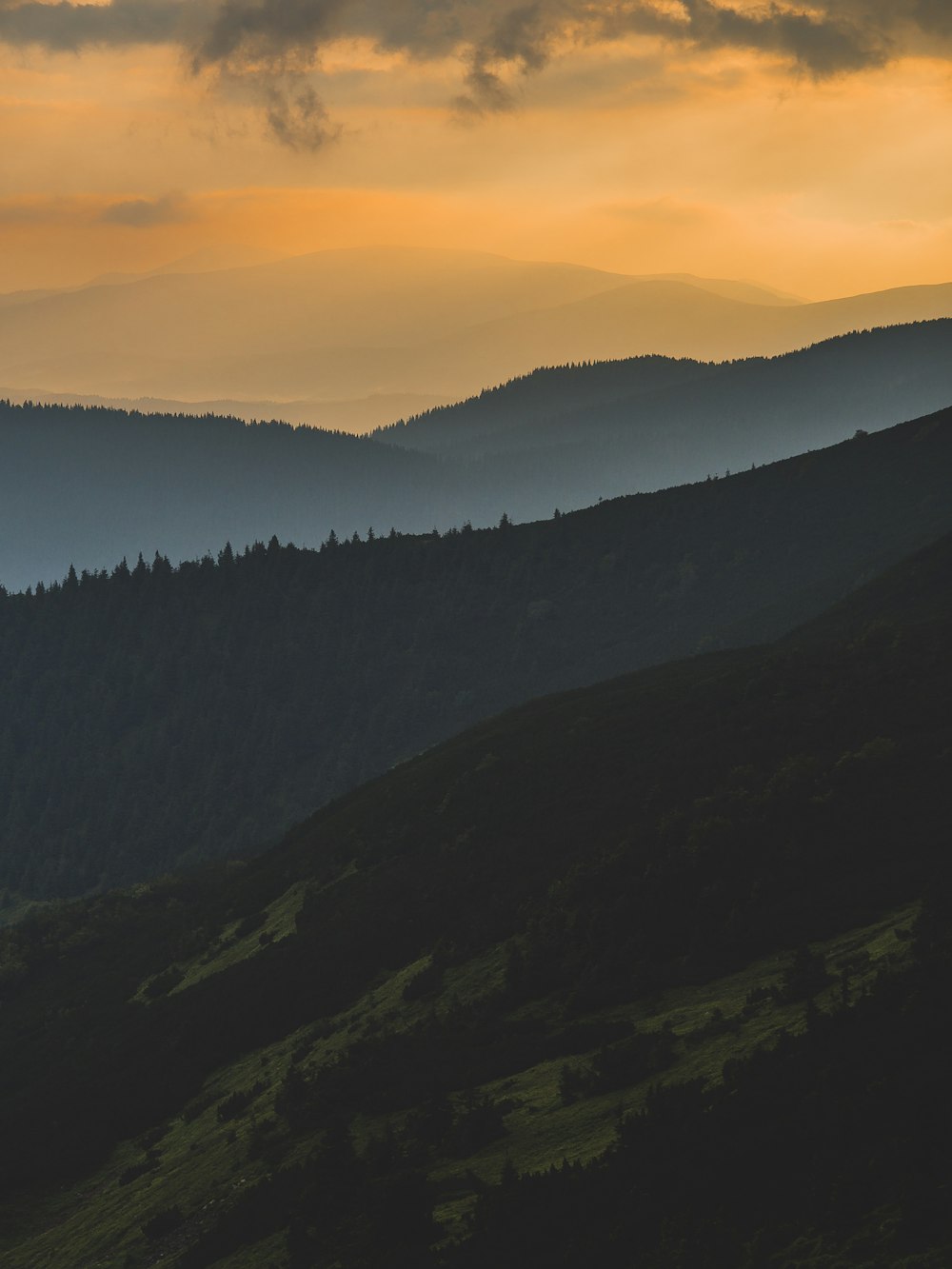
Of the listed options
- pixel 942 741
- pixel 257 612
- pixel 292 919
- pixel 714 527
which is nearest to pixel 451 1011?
pixel 942 741

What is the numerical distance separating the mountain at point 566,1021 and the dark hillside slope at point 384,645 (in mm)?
70876

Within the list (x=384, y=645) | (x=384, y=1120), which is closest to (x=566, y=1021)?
(x=384, y=1120)

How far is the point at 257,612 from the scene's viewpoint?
191 m

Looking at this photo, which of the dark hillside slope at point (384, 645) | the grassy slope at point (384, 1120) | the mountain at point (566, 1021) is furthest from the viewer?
the dark hillside slope at point (384, 645)

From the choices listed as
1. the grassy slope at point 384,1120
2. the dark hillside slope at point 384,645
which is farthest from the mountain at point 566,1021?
the dark hillside slope at point 384,645

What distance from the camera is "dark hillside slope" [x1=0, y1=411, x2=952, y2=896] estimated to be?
147250mm

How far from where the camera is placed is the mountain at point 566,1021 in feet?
68.4

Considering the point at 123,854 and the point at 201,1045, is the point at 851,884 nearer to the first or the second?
the point at 201,1045

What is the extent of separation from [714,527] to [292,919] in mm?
114386

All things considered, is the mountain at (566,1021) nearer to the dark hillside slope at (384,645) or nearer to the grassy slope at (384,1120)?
the grassy slope at (384,1120)

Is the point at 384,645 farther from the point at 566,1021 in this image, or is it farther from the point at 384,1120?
the point at 384,1120

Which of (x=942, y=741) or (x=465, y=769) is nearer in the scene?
(x=942, y=741)

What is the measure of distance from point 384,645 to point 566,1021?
140530 mm

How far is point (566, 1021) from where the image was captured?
34344mm
